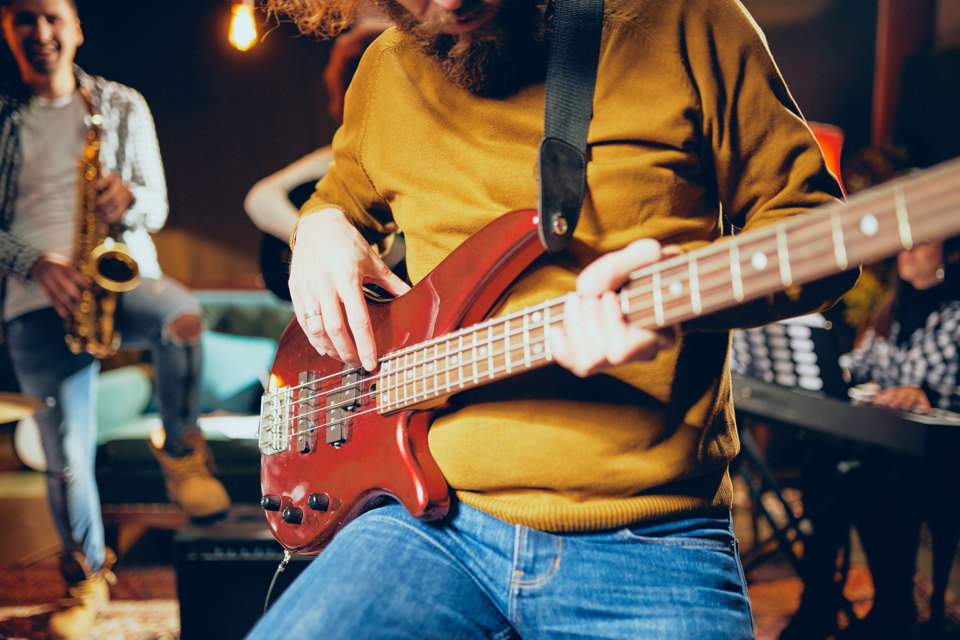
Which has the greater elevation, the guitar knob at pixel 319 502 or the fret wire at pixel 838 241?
the fret wire at pixel 838 241

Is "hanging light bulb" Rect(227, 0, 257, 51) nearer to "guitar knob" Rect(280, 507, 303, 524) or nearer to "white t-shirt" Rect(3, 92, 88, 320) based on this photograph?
"white t-shirt" Rect(3, 92, 88, 320)

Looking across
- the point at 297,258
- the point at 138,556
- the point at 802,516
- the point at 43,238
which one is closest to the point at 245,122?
the point at 43,238

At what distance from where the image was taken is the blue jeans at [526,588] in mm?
842

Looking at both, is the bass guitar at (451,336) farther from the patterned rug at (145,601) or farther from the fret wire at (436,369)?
the patterned rug at (145,601)

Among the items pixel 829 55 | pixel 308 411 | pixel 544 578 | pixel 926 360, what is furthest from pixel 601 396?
pixel 829 55

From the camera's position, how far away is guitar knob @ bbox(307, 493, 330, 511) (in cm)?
116

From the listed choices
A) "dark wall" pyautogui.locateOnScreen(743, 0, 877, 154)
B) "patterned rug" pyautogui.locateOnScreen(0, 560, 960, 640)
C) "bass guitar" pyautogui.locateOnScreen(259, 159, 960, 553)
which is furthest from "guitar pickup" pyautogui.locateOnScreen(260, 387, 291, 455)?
"dark wall" pyautogui.locateOnScreen(743, 0, 877, 154)

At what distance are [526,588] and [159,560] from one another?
10.8ft

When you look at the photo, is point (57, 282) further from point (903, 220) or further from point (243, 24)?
point (903, 220)

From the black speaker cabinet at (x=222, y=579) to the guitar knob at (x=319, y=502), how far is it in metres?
1.04

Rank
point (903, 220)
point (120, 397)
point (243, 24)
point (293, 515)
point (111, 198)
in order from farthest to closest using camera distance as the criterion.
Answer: point (120, 397) → point (111, 198) → point (243, 24) → point (293, 515) → point (903, 220)

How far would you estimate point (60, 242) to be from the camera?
9.56ft

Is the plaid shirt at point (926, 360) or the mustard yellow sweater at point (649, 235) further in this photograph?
the plaid shirt at point (926, 360)

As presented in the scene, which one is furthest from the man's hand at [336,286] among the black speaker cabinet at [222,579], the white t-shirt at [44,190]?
the white t-shirt at [44,190]
